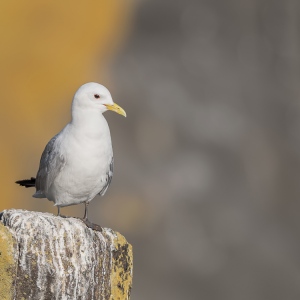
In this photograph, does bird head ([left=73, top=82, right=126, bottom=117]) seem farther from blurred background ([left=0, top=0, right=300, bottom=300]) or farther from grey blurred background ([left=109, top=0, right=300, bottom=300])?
grey blurred background ([left=109, top=0, right=300, bottom=300])

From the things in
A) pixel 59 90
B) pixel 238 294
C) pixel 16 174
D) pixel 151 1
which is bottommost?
pixel 238 294

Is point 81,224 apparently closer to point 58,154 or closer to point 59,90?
point 58,154

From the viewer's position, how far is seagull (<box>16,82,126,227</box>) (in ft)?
23.8

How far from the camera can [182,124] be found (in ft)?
71.3

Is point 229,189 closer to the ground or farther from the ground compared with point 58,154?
closer to the ground

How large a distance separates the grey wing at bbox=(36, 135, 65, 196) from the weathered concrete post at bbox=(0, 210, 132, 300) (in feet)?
6.20

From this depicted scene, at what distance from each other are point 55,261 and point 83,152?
2129mm

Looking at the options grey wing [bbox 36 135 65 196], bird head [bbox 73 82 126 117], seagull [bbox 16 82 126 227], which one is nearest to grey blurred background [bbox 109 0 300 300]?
grey wing [bbox 36 135 65 196]

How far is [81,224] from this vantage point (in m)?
5.50

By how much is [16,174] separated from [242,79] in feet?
19.4

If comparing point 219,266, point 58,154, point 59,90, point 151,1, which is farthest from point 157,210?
point 58,154

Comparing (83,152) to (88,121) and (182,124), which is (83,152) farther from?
(182,124)

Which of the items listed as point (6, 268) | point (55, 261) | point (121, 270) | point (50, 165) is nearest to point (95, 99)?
point (50, 165)

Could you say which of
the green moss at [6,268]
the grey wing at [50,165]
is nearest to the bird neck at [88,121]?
the grey wing at [50,165]
